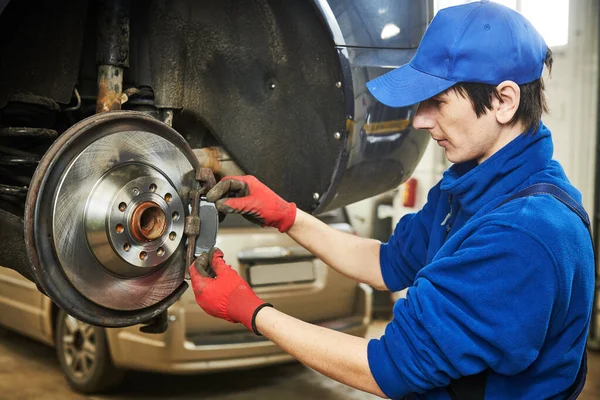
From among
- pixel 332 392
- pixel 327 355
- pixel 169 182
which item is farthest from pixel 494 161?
pixel 332 392

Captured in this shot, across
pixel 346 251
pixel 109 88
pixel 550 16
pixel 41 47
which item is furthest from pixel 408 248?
pixel 550 16

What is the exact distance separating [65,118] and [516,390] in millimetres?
986

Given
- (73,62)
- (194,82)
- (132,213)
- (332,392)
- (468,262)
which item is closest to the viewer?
(468,262)

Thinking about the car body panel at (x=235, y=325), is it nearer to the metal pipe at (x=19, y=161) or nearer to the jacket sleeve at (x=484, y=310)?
the metal pipe at (x=19, y=161)

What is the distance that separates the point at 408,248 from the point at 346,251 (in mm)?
152

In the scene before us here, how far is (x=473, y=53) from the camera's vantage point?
1.04 meters

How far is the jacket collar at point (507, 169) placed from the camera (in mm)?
1055

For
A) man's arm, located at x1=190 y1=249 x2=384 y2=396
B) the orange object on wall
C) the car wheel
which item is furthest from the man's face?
the orange object on wall

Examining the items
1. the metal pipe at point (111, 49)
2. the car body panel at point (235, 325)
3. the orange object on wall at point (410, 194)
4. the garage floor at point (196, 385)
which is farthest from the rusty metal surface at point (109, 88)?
the orange object on wall at point (410, 194)

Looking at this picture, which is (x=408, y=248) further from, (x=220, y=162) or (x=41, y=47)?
(x=41, y=47)

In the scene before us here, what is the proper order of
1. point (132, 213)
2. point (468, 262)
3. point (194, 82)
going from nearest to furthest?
point (468, 262), point (132, 213), point (194, 82)

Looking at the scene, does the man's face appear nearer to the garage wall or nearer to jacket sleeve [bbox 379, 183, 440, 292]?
jacket sleeve [bbox 379, 183, 440, 292]

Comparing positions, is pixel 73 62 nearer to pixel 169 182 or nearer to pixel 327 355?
pixel 169 182

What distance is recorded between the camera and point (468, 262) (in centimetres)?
96
